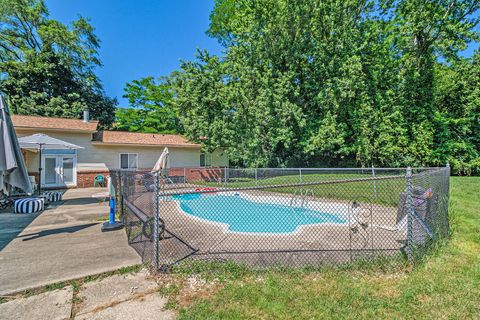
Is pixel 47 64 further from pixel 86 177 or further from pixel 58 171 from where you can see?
pixel 86 177

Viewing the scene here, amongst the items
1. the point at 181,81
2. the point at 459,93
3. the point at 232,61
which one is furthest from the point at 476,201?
the point at 181,81

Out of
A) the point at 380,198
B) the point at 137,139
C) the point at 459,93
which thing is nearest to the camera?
the point at 380,198

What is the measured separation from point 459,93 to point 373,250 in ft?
62.4

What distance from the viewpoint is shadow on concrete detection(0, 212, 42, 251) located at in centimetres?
508

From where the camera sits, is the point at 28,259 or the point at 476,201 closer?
the point at 28,259

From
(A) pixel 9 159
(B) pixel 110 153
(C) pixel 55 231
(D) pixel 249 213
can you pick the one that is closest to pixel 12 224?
(C) pixel 55 231

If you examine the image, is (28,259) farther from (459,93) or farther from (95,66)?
(95,66)

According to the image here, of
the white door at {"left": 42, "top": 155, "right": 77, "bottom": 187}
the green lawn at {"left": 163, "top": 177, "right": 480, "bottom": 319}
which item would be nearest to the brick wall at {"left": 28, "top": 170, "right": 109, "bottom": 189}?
the white door at {"left": 42, "top": 155, "right": 77, "bottom": 187}

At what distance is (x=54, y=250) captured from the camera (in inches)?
174

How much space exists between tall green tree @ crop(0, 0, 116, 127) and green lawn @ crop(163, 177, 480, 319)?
26.6 metres

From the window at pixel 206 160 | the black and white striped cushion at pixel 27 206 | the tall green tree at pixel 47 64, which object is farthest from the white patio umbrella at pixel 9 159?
the tall green tree at pixel 47 64

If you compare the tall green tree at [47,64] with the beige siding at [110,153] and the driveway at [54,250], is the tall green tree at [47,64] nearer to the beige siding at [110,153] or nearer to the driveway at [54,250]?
the beige siding at [110,153]

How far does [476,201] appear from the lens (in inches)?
297

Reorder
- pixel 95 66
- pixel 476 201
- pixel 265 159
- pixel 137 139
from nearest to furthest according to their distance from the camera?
pixel 476 201, pixel 265 159, pixel 137 139, pixel 95 66
